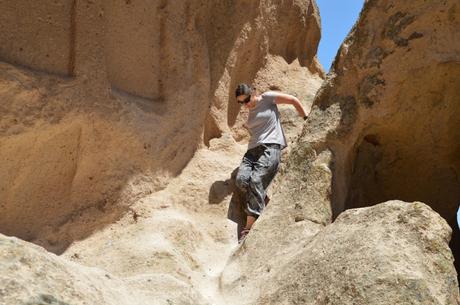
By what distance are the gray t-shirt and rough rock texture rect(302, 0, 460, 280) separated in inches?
18.0

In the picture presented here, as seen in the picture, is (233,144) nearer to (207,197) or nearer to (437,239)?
(207,197)

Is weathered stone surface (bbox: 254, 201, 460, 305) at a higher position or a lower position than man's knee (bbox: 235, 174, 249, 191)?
higher

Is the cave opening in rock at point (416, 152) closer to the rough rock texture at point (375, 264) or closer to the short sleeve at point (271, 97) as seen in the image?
the short sleeve at point (271, 97)

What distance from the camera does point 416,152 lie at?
496 cm

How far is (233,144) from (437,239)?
2770 mm

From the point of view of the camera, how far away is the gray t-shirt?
5.27 meters

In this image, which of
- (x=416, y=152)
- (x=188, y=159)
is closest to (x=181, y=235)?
(x=188, y=159)

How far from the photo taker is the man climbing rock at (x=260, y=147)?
201 inches

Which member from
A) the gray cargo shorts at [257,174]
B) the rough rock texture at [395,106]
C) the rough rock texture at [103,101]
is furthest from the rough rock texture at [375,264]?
the rough rock texture at [103,101]

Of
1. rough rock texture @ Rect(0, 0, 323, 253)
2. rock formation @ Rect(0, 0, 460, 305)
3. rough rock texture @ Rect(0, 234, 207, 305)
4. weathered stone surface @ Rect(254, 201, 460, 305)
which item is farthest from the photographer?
rough rock texture @ Rect(0, 0, 323, 253)

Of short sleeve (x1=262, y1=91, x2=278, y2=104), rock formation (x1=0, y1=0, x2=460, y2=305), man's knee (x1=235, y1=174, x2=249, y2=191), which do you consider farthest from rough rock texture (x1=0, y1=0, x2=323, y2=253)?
short sleeve (x1=262, y1=91, x2=278, y2=104)

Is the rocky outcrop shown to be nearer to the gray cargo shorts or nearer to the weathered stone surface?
the weathered stone surface

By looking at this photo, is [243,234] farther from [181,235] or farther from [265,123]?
[265,123]

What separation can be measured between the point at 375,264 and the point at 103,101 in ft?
7.81
